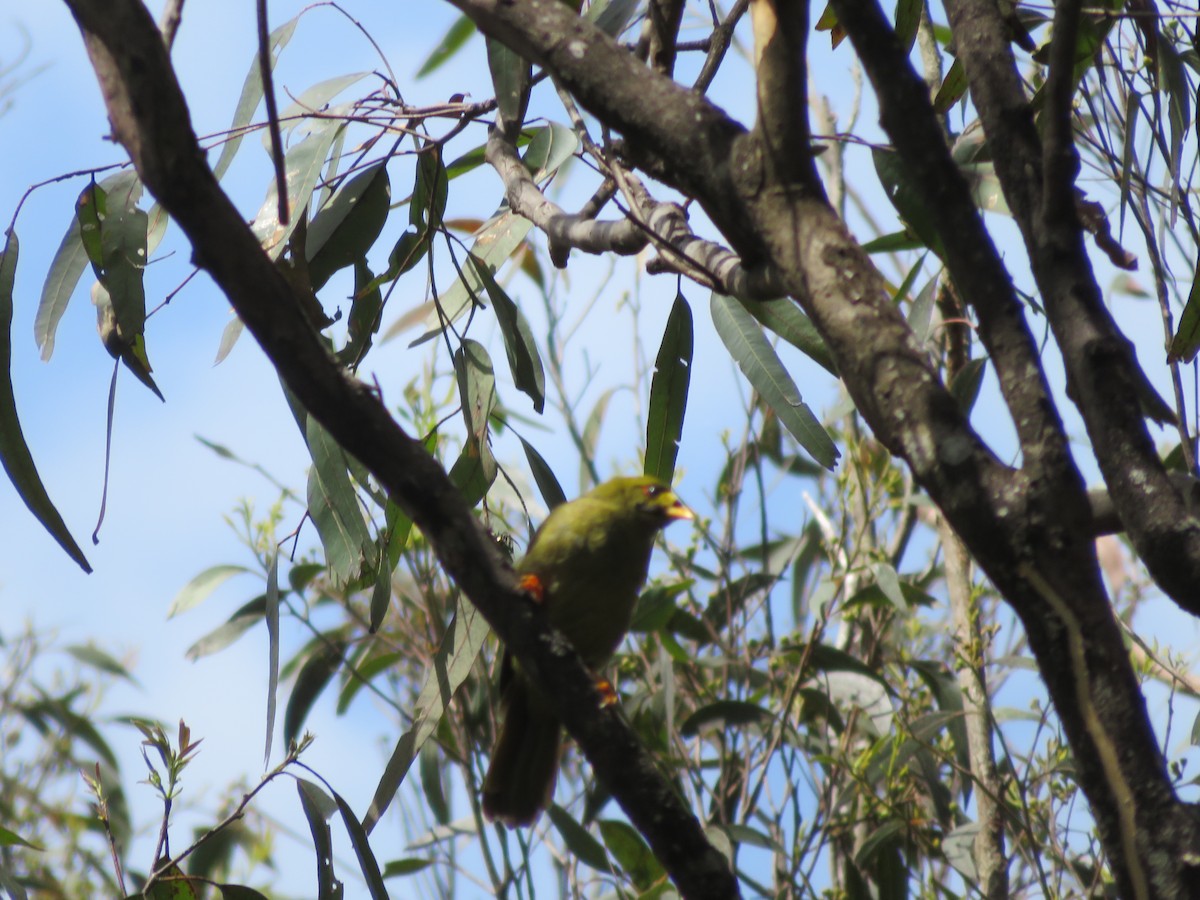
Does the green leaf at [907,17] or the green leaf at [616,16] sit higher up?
the green leaf at [907,17]

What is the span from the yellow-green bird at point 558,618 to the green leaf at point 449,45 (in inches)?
64.1

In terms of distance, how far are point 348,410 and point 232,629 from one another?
3.21 m

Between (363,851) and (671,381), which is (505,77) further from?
(363,851)

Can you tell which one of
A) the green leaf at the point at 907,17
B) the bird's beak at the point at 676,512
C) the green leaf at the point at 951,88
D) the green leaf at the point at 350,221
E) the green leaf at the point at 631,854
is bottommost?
the green leaf at the point at 631,854

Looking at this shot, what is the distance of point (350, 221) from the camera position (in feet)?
10.6

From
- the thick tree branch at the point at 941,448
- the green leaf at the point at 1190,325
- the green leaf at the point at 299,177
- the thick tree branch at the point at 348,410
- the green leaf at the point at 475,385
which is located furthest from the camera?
the green leaf at the point at 475,385

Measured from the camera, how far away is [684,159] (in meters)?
1.83

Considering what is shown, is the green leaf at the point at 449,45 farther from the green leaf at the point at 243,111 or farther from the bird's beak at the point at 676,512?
the bird's beak at the point at 676,512

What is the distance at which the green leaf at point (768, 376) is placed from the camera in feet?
8.64

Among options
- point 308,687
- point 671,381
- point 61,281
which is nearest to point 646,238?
point 671,381

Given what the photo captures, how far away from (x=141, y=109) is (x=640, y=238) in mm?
984

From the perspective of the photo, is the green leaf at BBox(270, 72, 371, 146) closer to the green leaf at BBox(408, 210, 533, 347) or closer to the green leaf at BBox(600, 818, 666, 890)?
the green leaf at BBox(408, 210, 533, 347)

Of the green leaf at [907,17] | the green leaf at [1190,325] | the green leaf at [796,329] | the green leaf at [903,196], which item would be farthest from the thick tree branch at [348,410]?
the green leaf at [907,17]

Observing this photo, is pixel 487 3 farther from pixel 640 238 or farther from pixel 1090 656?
pixel 1090 656
